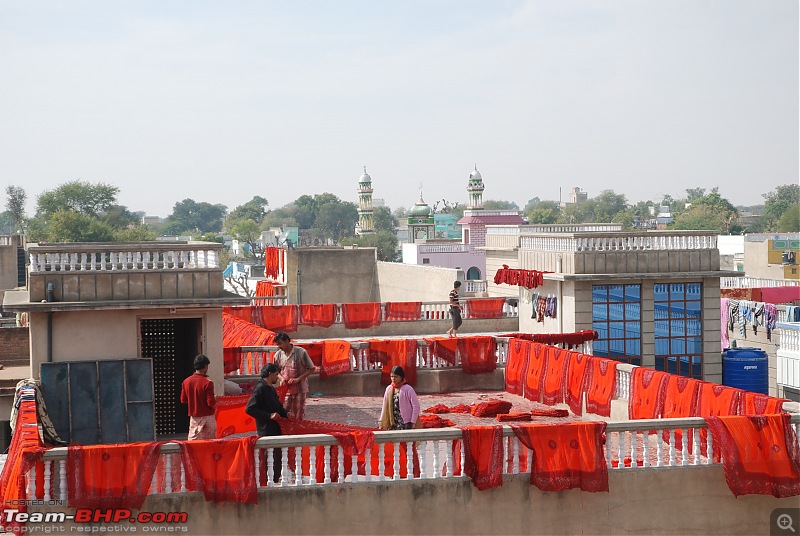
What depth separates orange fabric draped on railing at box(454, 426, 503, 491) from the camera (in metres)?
13.0

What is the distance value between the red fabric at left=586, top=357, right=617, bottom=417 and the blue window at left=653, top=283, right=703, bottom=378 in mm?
8159

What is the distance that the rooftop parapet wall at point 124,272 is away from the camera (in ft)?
57.2

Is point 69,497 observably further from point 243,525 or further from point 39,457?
point 243,525

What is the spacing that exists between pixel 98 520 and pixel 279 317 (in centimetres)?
2153

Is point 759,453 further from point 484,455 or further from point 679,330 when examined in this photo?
point 679,330

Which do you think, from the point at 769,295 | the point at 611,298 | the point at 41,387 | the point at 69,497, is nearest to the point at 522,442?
the point at 69,497

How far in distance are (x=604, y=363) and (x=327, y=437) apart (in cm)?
713

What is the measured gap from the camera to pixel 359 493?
12.8 m

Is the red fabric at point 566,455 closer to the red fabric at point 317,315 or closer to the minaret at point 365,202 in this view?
the red fabric at point 317,315

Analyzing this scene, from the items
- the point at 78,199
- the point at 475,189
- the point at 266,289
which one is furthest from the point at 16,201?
the point at 266,289

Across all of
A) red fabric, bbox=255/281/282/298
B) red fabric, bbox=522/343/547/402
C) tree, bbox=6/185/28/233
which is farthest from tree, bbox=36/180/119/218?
red fabric, bbox=522/343/547/402

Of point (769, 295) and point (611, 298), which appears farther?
point (769, 295)

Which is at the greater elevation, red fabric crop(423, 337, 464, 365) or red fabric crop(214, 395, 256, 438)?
red fabric crop(423, 337, 464, 365)

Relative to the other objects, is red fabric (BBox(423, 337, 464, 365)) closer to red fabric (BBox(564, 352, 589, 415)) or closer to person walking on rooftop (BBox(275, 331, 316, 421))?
red fabric (BBox(564, 352, 589, 415))
